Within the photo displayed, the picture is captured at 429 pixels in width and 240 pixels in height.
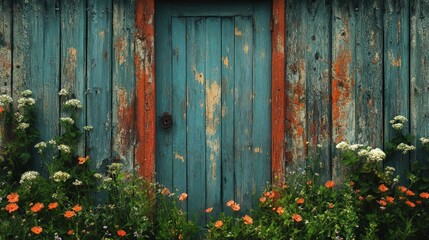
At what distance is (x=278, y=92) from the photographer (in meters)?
5.62

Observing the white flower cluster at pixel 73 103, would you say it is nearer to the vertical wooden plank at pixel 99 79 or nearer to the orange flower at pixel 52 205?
the vertical wooden plank at pixel 99 79

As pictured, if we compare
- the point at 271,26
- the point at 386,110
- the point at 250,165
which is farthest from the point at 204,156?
the point at 386,110

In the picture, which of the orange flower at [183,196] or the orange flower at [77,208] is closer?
the orange flower at [77,208]

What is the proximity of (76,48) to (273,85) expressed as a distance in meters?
1.73

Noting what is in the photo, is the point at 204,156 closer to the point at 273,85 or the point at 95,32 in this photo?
the point at 273,85

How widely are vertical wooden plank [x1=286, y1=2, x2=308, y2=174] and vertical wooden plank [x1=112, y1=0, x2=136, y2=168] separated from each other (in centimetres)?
133

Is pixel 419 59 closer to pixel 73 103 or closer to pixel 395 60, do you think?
pixel 395 60

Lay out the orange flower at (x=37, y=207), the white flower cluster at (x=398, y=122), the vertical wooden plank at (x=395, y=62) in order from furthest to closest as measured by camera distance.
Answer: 1. the vertical wooden plank at (x=395, y=62)
2. the white flower cluster at (x=398, y=122)
3. the orange flower at (x=37, y=207)

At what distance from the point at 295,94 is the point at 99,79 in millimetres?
Answer: 1694

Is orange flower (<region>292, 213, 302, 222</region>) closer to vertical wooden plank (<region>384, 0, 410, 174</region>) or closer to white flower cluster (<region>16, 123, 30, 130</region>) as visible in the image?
vertical wooden plank (<region>384, 0, 410, 174</region>)

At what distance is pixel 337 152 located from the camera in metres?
5.68

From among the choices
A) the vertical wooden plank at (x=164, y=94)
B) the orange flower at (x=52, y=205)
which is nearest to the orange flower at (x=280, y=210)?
the vertical wooden plank at (x=164, y=94)

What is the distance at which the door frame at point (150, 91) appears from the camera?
5.61m

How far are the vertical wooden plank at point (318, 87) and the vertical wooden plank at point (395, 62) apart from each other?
1.64 ft
